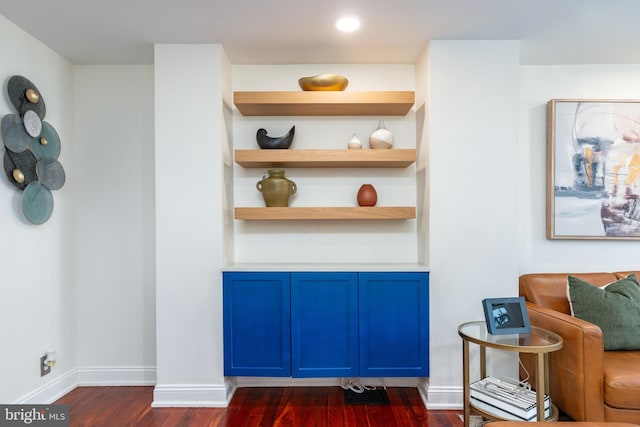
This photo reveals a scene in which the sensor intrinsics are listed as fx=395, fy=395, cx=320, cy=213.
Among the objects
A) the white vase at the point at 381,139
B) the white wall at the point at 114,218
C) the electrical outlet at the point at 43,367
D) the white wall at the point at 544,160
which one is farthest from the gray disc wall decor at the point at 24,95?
the white wall at the point at 544,160

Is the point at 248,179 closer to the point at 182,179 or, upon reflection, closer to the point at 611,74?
the point at 182,179

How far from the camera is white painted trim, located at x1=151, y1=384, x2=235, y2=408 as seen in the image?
256 cm

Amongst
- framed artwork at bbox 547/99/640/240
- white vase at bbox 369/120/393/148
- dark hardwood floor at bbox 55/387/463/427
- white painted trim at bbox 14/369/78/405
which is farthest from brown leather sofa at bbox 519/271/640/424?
white painted trim at bbox 14/369/78/405

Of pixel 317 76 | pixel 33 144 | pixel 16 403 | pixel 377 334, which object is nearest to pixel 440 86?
pixel 317 76

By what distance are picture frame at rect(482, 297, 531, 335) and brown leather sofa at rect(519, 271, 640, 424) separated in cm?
23

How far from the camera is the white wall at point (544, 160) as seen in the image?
9.66 feet

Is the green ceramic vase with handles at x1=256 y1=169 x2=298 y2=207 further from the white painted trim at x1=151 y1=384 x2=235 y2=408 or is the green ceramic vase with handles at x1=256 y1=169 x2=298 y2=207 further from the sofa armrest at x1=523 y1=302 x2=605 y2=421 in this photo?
the sofa armrest at x1=523 y1=302 x2=605 y2=421

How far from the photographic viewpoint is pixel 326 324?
102 inches

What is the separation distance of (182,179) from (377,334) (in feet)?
5.35

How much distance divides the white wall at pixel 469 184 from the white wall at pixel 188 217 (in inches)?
56.2

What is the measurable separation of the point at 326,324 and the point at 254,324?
0.47 metres

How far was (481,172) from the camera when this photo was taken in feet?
8.46

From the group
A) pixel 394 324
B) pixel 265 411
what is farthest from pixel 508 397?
pixel 265 411

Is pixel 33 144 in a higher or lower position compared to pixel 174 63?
lower
